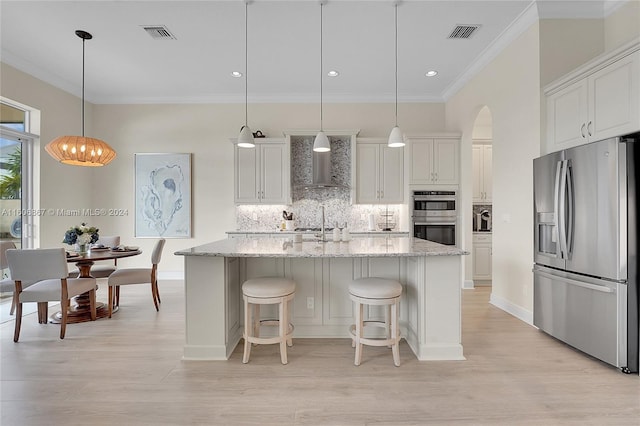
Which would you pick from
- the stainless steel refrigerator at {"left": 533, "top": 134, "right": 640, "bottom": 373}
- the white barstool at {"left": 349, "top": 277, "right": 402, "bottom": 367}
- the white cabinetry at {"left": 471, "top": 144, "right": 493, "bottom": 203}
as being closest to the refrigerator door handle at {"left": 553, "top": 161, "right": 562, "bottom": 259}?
the stainless steel refrigerator at {"left": 533, "top": 134, "right": 640, "bottom": 373}

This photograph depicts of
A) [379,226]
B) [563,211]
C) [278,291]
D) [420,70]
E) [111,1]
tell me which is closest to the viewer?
[278,291]

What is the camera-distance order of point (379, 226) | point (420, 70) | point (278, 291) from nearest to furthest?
1. point (278, 291)
2. point (420, 70)
3. point (379, 226)

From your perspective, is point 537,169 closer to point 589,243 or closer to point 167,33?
point 589,243

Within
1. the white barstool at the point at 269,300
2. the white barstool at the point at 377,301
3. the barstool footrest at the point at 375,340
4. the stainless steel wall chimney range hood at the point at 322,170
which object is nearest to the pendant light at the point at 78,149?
the white barstool at the point at 269,300

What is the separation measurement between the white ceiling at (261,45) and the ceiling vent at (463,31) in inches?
3.1

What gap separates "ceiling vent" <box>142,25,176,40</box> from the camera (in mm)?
3594

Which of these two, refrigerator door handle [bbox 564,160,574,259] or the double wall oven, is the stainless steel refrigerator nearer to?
refrigerator door handle [bbox 564,160,574,259]

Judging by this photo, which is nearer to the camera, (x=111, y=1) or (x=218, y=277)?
(x=218, y=277)

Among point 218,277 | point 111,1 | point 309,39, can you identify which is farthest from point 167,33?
point 218,277

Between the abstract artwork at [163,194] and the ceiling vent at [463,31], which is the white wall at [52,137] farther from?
the ceiling vent at [463,31]

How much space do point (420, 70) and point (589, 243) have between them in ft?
10.8

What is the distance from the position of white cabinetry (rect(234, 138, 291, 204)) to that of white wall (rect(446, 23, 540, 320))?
125 inches

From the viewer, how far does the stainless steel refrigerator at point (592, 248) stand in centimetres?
239

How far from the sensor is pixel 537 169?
3.19m
